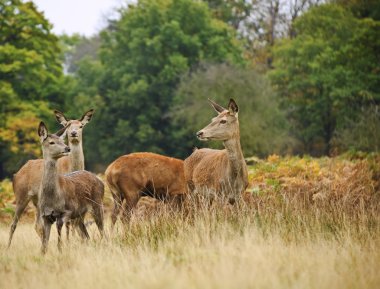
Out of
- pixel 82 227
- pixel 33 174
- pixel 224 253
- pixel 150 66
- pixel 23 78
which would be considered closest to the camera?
pixel 224 253

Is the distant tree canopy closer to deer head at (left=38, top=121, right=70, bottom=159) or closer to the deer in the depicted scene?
the deer

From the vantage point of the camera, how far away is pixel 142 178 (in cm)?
1192

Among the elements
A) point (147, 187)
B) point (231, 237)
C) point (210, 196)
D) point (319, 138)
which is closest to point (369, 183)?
point (210, 196)

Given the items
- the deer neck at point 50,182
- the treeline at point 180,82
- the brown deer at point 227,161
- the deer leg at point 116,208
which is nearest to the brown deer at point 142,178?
the deer leg at point 116,208

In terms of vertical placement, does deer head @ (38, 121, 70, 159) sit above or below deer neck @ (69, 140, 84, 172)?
above

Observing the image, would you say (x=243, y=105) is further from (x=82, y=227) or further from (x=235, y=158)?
(x=82, y=227)

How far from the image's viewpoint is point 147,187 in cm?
1210

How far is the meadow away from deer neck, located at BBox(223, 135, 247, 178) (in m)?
0.88

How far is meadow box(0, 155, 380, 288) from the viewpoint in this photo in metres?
6.60

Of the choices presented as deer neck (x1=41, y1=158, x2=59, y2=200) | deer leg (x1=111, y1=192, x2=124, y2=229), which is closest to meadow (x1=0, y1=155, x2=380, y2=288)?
deer neck (x1=41, y1=158, x2=59, y2=200)

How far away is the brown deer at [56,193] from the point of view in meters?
9.72

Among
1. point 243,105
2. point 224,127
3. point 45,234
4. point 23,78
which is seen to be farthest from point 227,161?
point 23,78

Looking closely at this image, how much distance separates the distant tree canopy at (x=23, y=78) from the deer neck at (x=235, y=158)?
2221cm

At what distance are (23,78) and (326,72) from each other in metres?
15.6
